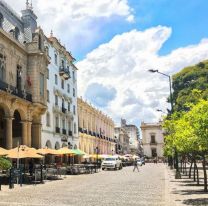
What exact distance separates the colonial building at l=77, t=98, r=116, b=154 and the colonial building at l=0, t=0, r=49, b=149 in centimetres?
2342

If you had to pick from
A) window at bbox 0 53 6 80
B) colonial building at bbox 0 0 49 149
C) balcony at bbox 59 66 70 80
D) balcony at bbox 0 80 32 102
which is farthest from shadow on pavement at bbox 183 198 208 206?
balcony at bbox 59 66 70 80

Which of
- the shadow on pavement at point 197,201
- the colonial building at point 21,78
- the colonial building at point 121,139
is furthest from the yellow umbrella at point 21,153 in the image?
the colonial building at point 121,139

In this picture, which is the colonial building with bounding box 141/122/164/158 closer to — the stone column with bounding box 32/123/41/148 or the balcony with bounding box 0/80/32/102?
the stone column with bounding box 32/123/41/148

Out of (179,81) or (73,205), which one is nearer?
(73,205)

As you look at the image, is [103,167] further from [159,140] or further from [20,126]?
[159,140]

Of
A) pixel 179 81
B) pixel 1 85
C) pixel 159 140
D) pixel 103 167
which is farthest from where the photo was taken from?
pixel 159 140

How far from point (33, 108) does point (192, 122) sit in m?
23.9

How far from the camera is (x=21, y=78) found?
1441 inches

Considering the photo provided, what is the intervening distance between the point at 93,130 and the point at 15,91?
42.1m

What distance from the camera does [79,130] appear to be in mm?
63188

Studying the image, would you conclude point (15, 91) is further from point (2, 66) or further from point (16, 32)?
point (16, 32)

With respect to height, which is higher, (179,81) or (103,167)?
(179,81)

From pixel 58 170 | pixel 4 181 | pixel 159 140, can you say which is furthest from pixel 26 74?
pixel 159 140

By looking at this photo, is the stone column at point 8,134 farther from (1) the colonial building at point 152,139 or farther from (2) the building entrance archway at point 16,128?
(1) the colonial building at point 152,139
